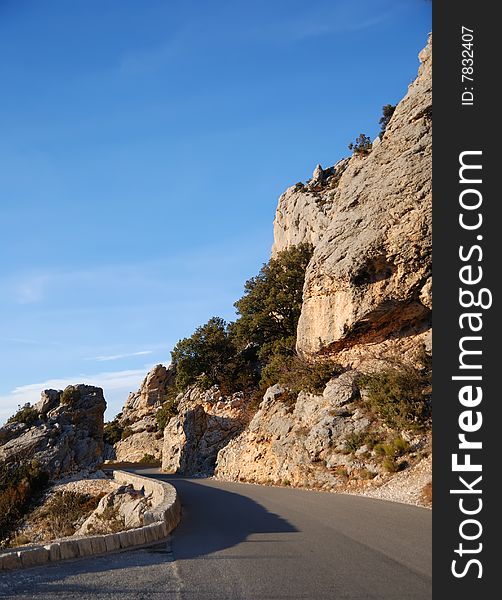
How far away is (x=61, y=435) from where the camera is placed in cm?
3709

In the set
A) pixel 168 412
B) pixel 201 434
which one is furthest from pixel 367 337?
pixel 168 412

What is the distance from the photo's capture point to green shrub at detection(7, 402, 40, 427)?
3803cm

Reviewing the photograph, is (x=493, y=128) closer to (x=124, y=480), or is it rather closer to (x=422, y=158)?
(x=422, y=158)

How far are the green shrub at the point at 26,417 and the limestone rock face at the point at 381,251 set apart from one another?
1849 cm

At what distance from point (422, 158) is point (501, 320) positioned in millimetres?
20699

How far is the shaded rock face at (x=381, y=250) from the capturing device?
86.3 ft

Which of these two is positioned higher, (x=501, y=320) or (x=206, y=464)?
(x=501, y=320)

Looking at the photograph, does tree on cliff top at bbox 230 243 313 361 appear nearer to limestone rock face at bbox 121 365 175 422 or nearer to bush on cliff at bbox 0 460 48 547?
bush on cliff at bbox 0 460 48 547

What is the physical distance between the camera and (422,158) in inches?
1113

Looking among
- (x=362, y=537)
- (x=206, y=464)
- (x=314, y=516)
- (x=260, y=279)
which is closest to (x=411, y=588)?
(x=362, y=537)

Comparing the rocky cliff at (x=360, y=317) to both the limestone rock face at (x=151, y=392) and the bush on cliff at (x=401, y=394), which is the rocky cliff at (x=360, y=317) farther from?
the limestone rock face at (x=151, y=392)

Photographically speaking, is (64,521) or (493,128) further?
(64,521)

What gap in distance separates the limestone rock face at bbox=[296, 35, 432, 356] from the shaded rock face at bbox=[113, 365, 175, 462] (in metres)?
31.4

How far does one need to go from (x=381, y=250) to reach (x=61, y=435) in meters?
22.7
